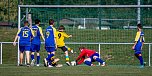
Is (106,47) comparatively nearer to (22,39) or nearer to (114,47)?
(114,47)

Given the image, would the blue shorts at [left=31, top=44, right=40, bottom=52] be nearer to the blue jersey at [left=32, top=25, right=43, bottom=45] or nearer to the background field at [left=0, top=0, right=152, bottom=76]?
the blue jersey at [left=32, top=25, right=43, bottom=45]

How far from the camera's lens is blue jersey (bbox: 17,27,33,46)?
23.1 meters

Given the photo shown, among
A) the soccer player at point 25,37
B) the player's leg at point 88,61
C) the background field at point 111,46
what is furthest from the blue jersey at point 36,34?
the background field at point 111,46

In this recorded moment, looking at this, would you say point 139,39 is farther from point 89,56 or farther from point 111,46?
point 111,46

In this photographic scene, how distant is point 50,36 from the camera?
22859mm

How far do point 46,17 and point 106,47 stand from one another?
327 centimetres

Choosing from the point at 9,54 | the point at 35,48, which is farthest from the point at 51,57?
the point at 9,54

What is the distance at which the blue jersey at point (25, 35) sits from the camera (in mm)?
23078

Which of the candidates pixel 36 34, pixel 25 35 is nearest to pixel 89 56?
pixel 36 34

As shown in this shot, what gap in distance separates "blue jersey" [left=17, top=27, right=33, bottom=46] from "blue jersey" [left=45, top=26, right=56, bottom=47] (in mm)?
724

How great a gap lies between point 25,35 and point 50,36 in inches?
41.2

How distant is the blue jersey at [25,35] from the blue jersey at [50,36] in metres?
0.72

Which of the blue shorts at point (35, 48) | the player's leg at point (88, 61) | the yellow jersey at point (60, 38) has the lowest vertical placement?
the player's leg at point (88, 61)

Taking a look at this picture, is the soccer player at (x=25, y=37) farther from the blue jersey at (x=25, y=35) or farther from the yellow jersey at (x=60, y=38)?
the yellow jersey at (x=60, y=38)
